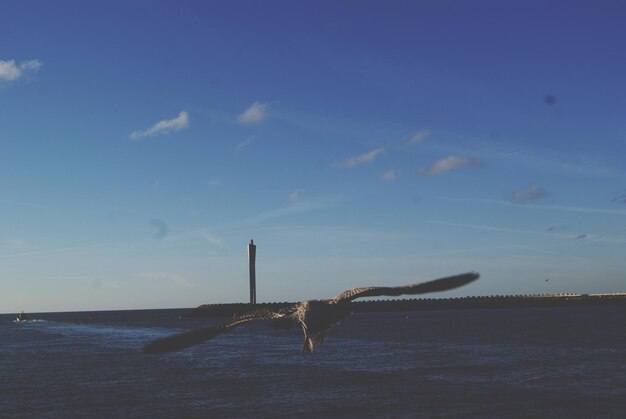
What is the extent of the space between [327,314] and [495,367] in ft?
240

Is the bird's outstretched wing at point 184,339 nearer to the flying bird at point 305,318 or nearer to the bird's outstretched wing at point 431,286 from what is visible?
the flying bird at point 305,318


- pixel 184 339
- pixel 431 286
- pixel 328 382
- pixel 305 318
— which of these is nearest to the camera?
pixel 431 286

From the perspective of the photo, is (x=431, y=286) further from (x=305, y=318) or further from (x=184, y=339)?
(x=184, y=339)

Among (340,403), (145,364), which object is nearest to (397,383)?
(340,403)

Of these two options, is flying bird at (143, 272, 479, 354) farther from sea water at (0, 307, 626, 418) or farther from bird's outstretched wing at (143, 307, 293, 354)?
sea water at (0, 307, 626, 418)

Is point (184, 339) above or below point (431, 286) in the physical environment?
below

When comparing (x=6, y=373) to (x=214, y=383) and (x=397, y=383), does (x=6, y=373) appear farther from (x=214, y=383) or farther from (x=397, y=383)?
(x=397, y=383)

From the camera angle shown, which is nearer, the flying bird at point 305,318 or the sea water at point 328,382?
the flying bird at point 305,318

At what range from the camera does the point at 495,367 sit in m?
79.1

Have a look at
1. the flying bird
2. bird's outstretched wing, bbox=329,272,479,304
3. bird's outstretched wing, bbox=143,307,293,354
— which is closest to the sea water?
the flying bird

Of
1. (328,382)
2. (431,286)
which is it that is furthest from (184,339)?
(328,382)

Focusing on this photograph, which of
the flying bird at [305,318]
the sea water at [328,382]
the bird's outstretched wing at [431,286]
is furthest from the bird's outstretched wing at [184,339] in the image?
the sea water at [328,382]

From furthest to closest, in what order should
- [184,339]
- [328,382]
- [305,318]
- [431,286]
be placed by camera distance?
[328,382], [305,318], [184,339], [431,286]

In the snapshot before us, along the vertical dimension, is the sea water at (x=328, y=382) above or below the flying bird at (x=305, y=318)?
below
